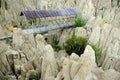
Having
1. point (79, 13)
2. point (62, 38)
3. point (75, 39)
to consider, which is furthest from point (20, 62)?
point (79, 13)

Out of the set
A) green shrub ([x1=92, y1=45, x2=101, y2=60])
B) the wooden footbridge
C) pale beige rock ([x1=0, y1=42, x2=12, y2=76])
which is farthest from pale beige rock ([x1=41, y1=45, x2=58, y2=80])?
the wooden footbridge

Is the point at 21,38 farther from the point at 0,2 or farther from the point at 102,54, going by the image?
the point at 0,2

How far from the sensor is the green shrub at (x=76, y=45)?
25.9 m

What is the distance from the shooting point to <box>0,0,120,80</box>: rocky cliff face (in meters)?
16.6

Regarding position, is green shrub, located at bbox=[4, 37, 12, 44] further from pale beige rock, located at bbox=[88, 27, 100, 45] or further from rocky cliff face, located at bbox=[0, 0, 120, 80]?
pale beige rock, located at bbox=[88, 27, 100, 45]

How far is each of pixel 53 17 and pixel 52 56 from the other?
1661 centimetres

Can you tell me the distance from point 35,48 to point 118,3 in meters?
28.0

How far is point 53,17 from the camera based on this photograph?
1398 inches

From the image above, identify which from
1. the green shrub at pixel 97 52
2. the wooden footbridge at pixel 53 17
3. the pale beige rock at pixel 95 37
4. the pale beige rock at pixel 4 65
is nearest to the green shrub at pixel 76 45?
the pale beige rock at pixel 95 37

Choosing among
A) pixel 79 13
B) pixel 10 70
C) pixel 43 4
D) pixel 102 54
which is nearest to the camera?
pixel 10 70

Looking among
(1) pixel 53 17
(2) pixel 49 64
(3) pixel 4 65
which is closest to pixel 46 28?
(1) pixel 53 17

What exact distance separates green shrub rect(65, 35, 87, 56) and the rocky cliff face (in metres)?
0.66

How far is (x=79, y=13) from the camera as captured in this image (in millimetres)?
38625

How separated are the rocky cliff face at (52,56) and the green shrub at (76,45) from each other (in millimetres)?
663
